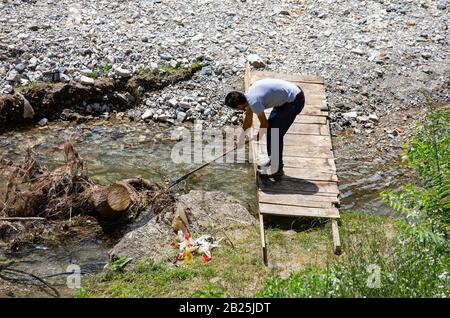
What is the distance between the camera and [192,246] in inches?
320

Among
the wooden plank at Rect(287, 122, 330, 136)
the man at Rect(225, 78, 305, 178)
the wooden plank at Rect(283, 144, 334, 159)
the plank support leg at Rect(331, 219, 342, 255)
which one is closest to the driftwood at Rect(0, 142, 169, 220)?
the man at Rect(225, 78, 305, 178)

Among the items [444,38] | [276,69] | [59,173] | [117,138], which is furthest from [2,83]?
[444,38]

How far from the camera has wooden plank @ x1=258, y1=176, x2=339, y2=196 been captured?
918 cm

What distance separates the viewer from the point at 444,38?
13.5 meters

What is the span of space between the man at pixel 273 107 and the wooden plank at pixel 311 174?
205 millimetres

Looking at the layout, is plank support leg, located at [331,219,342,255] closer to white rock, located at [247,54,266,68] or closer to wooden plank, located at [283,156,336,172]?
wooden plank, located at [283,156,336,172]

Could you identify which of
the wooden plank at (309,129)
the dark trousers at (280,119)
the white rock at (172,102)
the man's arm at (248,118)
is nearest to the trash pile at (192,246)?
the dark trousers at (280,119)

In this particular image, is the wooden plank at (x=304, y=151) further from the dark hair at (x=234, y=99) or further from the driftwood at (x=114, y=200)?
the driftwood at (x=114, y=200)

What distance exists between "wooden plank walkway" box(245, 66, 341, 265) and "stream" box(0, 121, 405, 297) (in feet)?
1.90

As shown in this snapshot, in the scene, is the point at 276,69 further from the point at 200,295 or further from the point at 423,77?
the point at 200,295

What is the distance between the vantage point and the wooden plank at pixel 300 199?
8914mm

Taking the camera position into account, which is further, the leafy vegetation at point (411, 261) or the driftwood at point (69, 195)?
the driftwood at point (69, 195)

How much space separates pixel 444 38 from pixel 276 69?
12.7 feet

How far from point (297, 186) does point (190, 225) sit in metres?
1.77
